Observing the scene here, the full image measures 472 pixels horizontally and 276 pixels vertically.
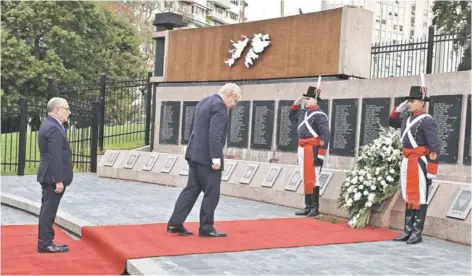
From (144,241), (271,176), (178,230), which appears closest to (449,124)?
(271,176)

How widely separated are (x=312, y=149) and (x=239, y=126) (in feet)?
12.7

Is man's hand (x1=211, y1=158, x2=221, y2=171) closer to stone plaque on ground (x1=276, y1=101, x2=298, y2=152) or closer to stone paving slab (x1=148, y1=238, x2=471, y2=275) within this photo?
stone paving slab (x1=148, y1=238, x2=471, y2=275)

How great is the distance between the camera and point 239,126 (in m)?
12.5

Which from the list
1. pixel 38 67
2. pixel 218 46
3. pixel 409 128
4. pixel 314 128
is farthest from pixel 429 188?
pixel 38 67

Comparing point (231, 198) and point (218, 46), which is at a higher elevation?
point (218, 46)

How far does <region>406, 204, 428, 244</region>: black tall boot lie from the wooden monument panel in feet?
14.4

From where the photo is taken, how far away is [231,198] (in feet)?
36.5

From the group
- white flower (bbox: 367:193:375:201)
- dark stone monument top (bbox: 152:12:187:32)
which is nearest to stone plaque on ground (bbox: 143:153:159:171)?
dark stone monument top (bbox: 152:12:187:32)

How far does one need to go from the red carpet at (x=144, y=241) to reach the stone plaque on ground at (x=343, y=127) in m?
2.44

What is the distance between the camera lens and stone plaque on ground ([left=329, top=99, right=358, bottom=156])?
1041 centimetres

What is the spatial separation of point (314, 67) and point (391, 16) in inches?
3283

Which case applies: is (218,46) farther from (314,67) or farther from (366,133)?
(366,133)

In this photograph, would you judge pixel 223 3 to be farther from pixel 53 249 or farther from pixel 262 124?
pixel 53 249

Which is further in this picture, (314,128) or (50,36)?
(50,36)
